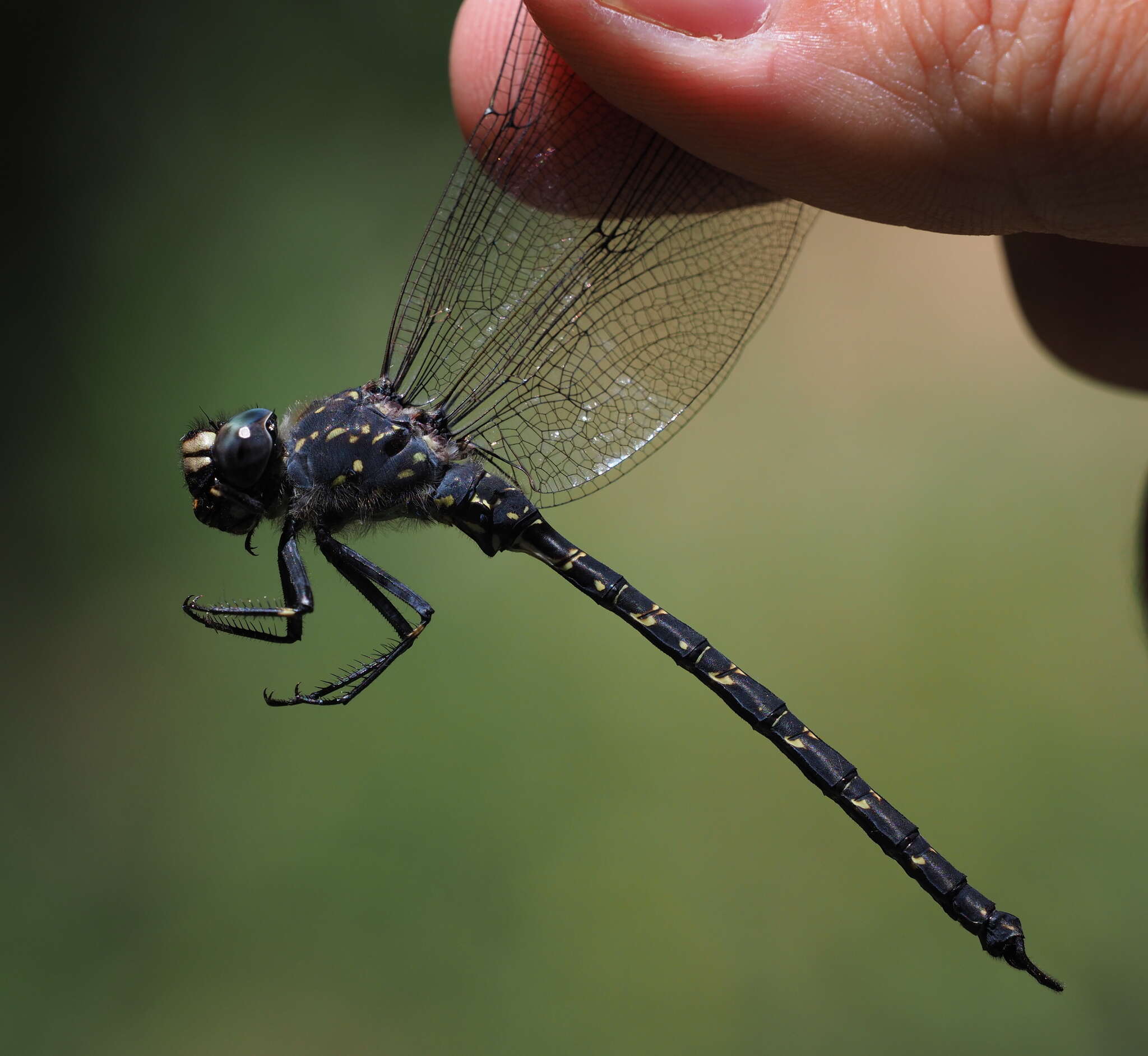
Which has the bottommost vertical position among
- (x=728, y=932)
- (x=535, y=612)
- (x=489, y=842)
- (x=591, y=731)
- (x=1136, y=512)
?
(x=489, y=842)

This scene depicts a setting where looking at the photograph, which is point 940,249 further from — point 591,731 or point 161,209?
point 161,209

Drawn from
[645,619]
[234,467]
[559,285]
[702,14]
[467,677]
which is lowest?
[467,677]

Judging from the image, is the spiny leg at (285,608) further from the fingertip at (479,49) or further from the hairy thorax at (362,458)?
the fingertip at (479,49)

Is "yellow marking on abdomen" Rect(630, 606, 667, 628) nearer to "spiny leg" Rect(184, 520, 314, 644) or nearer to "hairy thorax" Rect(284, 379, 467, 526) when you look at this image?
"hairy thorax" Rect(284, 379, 467, 526)

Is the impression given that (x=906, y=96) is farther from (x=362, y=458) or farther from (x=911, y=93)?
(x=362, y=458)

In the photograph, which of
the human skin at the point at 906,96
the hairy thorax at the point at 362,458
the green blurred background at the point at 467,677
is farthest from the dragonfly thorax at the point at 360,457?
the green blurred background at the point at 467,677

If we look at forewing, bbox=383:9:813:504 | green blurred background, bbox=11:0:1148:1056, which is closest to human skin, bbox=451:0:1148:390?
forewing, bbox=383:9:813:504

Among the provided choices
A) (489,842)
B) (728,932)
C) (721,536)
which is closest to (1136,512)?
(721,536)

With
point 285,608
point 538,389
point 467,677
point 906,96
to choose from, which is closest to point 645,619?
point 538,389
